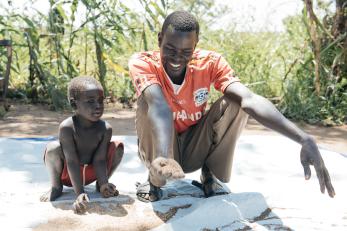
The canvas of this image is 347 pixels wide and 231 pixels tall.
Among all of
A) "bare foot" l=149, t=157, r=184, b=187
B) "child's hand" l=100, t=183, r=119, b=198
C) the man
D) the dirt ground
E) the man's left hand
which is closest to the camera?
"bare foot" l=149, t=157, r=184, b=187

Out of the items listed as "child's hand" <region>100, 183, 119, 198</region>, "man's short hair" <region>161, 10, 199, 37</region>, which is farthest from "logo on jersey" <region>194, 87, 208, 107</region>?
"child's hand" <region>100, 183, 119, 198</region>

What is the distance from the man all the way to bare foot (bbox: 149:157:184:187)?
3.5 inches

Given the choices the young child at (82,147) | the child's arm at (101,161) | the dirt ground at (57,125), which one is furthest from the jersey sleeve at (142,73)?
the dirt ground at (57,125)

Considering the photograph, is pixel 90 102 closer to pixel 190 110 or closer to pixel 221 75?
pixel 190 110

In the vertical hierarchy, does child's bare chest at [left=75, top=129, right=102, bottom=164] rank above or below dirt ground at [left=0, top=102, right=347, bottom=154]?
above

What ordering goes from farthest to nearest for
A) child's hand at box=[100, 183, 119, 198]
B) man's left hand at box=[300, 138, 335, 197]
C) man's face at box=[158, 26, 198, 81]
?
child's hand at box=[100, 183, 119, 198] → man's face at box=[158, 26, 198, 81] → man's left hand at box=[300, 138, 335, 197]

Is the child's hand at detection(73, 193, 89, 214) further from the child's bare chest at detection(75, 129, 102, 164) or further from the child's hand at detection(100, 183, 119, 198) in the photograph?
the child's bare chest at detection(75, 129, 102, 164)

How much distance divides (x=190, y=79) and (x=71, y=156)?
0.62 meters

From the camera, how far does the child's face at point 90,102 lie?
213cm

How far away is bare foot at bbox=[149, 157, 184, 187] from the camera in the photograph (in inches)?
63.0

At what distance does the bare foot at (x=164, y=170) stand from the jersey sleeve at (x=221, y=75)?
2.08ft

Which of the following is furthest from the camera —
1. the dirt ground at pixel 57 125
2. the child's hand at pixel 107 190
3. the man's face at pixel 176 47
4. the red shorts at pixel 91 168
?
the dirt ground at pixel 57 125

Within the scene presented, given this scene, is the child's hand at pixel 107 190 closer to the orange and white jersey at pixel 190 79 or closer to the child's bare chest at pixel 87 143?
the child's bare chest at pixel 87 143

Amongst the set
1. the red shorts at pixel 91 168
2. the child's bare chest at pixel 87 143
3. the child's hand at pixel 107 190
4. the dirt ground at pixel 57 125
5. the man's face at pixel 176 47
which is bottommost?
the dirt ground at pixel 57 125
